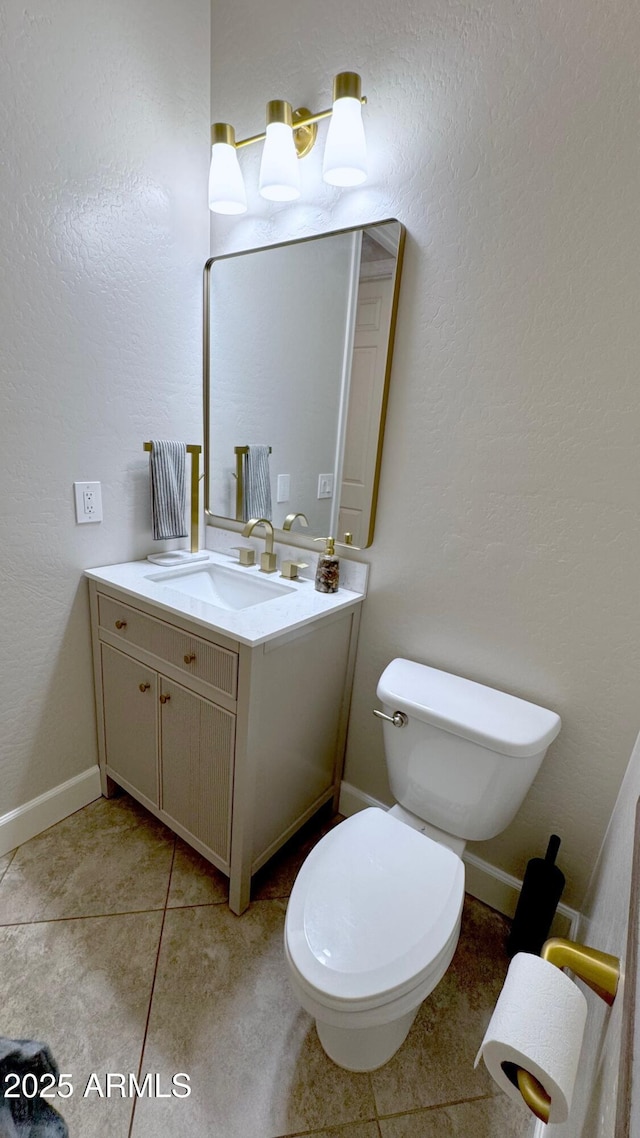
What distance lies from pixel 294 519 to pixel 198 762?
0.77 meters

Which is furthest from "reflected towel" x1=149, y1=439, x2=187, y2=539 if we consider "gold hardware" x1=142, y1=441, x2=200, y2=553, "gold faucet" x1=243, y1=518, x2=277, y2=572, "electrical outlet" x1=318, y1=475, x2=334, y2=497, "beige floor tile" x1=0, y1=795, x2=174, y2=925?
"beige floor tile" x1=0, y1=795, x2=174, y2=925

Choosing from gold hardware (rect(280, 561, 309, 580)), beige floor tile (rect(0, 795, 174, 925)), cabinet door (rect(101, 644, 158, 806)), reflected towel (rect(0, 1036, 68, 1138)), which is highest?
gold hardware (rect(280, 561, 309, 580))

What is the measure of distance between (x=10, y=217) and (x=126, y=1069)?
6.46 ft

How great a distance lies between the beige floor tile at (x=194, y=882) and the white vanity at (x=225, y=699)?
9cm

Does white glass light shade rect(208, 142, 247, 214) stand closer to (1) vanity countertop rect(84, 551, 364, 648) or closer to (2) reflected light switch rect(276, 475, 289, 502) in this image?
(2) reflected light switch rect(276, 475, 289, 502)

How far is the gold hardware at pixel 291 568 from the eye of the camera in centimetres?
159

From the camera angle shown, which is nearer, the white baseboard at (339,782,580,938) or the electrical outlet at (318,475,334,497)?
the white baseboard at (339,782,580,938)

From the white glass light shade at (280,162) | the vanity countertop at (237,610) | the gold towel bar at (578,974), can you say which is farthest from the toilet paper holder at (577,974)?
the white glass light shade at (280,162)

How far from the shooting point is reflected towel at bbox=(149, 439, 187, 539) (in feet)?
5.27

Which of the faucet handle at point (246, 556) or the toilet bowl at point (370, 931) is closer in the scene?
the toilet bowl at point (370, 931)

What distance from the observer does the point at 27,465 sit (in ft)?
4.40

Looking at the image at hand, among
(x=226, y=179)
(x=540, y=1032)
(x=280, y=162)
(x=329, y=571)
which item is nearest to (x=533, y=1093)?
(x=540, y=1032)

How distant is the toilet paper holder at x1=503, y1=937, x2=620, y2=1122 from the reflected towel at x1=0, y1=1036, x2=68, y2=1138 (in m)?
0.94

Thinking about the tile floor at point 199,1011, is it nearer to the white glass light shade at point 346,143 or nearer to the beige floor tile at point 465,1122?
the beige floor tile at point 465,1122
